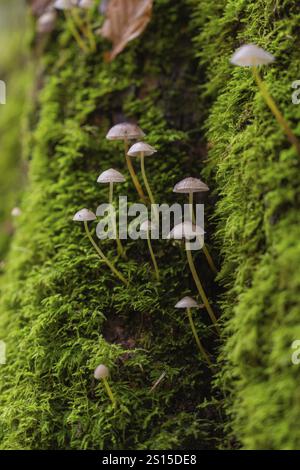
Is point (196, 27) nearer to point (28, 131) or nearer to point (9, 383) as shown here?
point (28, 131)

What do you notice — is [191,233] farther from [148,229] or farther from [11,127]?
[11,127]

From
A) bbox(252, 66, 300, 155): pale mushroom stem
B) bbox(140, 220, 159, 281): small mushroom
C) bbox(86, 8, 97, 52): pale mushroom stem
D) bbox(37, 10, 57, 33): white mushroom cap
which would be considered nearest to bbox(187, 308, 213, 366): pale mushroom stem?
bbox(140, 220, 159, 281): small mushroom

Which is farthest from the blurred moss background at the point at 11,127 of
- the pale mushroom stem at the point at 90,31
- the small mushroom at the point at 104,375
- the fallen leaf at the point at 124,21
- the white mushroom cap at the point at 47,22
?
the small mushroom at the point at 104,375

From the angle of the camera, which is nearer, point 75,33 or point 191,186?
point 191,186

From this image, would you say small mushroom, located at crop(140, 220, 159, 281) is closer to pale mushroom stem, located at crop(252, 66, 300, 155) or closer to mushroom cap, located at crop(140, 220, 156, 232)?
mushroom cap, located at crop(140, 220, 156, 232)

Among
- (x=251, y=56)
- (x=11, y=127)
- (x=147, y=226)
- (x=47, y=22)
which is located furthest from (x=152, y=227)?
(x=11, y=127)

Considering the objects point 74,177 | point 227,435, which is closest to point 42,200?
point 74,177
